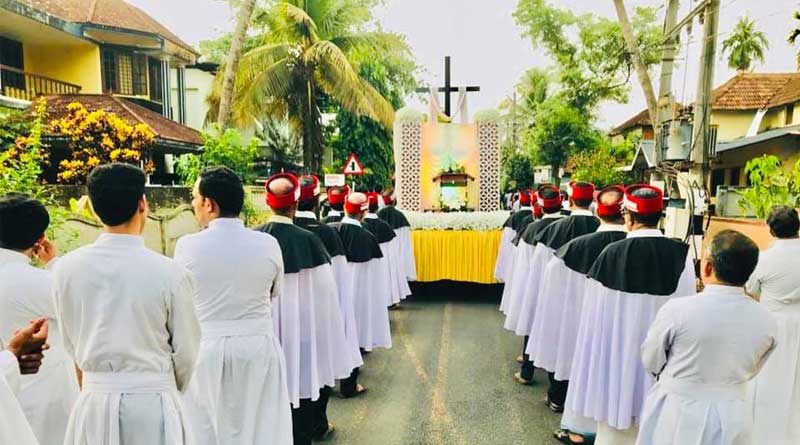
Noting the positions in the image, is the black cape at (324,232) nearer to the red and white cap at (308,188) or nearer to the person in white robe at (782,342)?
the red and white cap at (308,188)

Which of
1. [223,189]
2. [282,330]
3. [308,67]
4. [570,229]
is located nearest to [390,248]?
[570,229]

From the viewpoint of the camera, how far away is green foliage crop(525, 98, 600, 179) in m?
29.9

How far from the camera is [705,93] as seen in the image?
429 inches

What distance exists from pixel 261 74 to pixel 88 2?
537 cm

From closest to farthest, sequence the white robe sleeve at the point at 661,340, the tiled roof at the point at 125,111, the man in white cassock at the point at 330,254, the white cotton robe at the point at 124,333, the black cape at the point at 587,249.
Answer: the white cotton robe at the point at 124,333, the white robe sleeve at the point at 661,340, the black cape at the point at 587,249, the man in white cassock at the point at 330,254, the tiled roof at the point at 125,111

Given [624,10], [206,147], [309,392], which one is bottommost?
[309,392]

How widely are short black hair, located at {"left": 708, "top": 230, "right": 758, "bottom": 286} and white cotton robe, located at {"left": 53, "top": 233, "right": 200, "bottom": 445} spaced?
8.17ft

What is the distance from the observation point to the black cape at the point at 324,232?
496 centimetres

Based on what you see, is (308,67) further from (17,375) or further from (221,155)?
(17,375)

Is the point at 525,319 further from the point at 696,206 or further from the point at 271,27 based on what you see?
the point at 271,27

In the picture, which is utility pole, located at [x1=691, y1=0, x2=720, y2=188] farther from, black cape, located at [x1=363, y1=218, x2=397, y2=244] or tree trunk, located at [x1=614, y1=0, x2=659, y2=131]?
black cape, located at [x1=363, y1=218, x2=397, y2=244]

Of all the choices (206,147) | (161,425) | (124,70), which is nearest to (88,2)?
(124,70)

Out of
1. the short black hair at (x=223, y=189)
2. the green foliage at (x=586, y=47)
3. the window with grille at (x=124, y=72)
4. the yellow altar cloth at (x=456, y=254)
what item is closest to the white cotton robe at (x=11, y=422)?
the short black hair at (x=223, y=189)

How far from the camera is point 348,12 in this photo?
20.4 m
